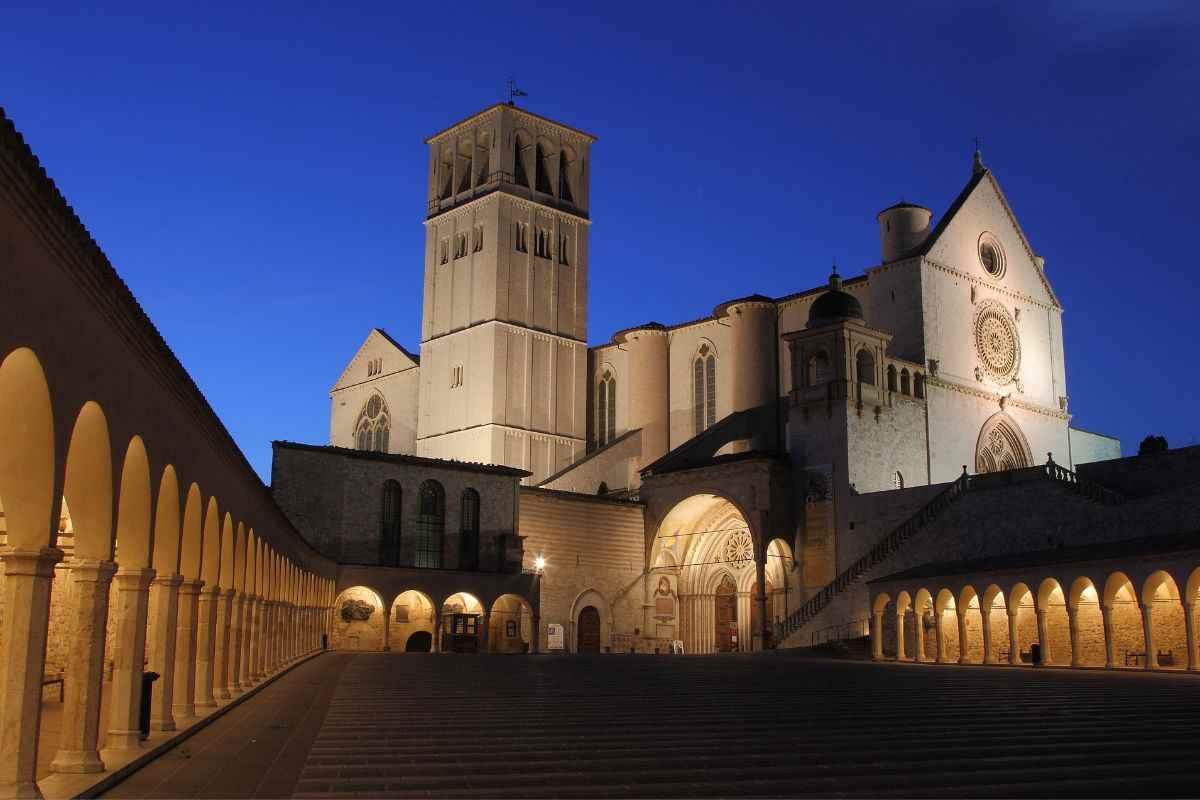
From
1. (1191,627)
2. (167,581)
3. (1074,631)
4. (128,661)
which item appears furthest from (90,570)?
(1074,631)

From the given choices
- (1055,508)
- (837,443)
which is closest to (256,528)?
(1055,508)

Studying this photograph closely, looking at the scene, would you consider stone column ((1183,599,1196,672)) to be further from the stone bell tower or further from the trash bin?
the stone bell tower

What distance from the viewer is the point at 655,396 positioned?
65.2 m

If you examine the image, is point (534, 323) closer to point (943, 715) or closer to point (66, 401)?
point (943, 715)

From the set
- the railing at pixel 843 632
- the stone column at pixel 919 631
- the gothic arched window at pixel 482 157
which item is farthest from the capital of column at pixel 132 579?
the gothic arched window at pixel 482 157

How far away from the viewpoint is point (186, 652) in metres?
16.7

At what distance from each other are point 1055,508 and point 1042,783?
29608mm

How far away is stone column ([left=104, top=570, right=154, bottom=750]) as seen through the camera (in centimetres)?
1325

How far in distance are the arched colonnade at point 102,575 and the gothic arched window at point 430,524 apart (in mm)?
24506

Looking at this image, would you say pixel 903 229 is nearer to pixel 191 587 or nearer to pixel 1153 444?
pixel 1153 444

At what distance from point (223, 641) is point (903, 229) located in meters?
42.4

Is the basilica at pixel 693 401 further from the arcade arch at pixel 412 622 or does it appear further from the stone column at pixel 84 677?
the stone column at pixel 84 677

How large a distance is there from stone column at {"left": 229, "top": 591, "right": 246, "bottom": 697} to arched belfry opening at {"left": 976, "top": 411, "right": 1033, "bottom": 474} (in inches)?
1551

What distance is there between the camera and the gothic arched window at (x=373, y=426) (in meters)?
74.4
